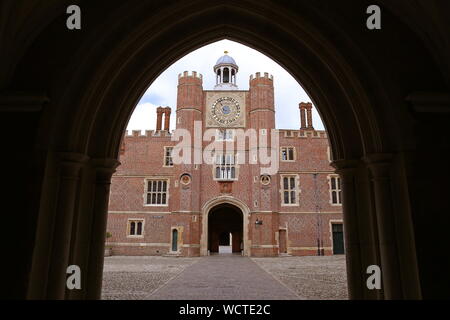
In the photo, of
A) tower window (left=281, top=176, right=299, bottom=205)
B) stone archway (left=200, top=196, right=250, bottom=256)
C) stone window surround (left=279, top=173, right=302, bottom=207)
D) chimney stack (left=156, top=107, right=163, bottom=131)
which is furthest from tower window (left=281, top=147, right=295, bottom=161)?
chimney stack (left=156, top=107, right=163, bottom=131)

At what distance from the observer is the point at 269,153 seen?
22.1 meters

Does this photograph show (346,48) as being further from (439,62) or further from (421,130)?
(421,130)

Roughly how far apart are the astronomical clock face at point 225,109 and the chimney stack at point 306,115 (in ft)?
23.8

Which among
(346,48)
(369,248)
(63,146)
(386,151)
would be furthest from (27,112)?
(369,248)

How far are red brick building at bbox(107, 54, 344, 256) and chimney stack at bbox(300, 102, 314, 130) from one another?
4319mm

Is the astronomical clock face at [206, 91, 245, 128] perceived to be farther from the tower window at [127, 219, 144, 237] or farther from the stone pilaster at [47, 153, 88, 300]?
the stone pilaster at [47, 153, 88, 300]

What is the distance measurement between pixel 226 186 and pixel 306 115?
37.4 ft

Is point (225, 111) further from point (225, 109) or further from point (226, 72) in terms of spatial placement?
point (226, 72)

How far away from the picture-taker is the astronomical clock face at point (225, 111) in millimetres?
22938

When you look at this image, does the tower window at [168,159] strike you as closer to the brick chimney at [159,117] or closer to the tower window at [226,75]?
the brick chimney at [159,117]

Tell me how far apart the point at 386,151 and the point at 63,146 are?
13.0 ft

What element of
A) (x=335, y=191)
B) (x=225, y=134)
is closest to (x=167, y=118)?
(x=225, y=134)

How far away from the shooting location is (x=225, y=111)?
912 inches

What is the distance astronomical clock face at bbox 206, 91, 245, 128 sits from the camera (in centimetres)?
2289
